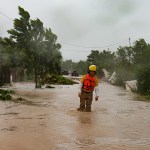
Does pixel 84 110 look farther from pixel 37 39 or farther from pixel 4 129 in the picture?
pixel 37 39

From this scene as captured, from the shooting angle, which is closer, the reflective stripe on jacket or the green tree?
the reflective stripe on jacket

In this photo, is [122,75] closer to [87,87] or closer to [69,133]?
[87,87]

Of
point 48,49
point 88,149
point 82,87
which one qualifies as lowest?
point 88,149

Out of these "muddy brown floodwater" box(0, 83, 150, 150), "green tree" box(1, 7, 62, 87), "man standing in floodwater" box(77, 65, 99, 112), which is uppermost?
"green tree" box(1, 7, 62, 87)

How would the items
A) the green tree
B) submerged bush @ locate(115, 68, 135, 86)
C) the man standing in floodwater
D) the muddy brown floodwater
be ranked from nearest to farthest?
the muddy brown floodwater → the man standing in floodwater → the green tree → submerged bush @ locate(115, 68, 135, 86)

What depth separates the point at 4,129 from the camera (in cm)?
830

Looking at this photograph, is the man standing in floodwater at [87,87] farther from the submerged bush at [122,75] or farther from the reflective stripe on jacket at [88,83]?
the submerged bush at [122,75]

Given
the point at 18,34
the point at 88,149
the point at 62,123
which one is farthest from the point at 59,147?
the point at 18,34

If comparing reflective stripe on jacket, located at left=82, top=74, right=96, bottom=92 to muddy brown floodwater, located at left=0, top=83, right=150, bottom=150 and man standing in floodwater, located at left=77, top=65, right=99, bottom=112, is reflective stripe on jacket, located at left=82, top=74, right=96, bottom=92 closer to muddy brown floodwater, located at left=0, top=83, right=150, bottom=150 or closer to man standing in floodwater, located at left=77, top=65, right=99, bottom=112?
man standing in floodwater, located at left=77, top=65, right=99, bottom=112

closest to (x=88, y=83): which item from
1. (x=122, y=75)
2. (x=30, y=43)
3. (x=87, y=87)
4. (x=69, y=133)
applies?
(x=87, y=87)

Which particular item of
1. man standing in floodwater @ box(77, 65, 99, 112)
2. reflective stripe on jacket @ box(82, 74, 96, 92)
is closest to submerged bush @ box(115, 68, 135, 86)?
man standing in floodwater @ box(77, 65, 99, 112)

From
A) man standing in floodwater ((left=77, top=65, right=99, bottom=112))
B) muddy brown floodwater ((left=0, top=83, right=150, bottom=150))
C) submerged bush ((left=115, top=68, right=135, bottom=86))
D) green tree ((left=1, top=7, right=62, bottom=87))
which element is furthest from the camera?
submerged bush ((left=115, top=68, right=135, bottom=86))

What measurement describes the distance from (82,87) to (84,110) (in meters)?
0.89

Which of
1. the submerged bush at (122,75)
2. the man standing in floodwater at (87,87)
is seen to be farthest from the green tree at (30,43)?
the man standing in floodwater at (87,87)
